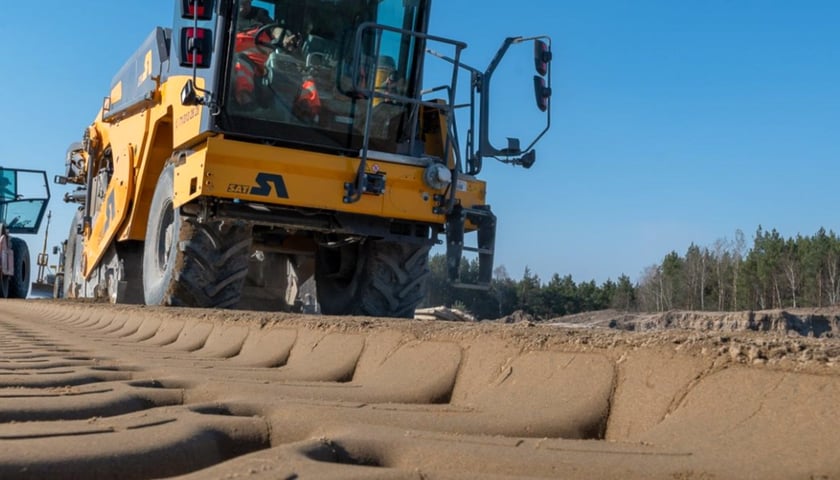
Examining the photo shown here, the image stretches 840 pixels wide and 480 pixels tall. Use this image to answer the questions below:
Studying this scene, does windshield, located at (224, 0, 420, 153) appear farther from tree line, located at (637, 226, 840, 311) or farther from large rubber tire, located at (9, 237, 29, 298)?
tree line, located at (637, 226, 840, 311)

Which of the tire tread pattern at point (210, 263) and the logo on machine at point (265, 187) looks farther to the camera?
the tire tread pattern at point (210, 263)

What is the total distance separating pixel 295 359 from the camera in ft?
11.1

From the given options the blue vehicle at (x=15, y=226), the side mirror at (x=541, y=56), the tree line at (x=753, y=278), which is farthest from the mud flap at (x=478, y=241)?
the tree line at (x=753, y=278)

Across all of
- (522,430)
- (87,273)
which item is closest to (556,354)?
(522,430)

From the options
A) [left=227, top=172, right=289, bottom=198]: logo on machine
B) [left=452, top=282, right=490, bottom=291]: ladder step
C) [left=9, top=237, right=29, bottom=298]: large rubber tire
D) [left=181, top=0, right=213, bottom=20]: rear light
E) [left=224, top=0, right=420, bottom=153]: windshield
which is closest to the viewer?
[left=181, top=0, right=213, bottom=20]: rear light

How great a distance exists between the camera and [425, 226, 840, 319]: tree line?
36.4 m

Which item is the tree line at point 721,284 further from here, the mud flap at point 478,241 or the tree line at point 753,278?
the mud flap at point 478,241

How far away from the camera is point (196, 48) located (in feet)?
20.4

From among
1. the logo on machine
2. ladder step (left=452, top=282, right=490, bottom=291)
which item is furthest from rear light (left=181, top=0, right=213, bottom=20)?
ladder step (left=452, top=282, right=490, bottom=291)

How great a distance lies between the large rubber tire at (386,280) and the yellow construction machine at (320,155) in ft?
0.04

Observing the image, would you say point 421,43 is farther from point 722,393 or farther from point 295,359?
point 722,393

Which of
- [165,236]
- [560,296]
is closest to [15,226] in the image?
[165,236]

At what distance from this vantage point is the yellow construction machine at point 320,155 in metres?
6.68

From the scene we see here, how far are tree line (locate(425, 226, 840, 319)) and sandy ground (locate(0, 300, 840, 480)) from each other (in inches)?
1105
